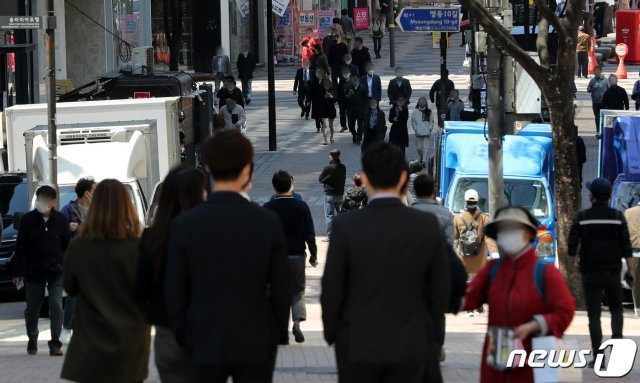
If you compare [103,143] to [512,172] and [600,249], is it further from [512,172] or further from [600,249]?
[600,249]

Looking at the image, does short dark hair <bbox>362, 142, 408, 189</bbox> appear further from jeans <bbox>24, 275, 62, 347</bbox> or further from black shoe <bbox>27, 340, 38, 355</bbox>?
black shoe <bbox>27, 340, 38, 355</bbox>

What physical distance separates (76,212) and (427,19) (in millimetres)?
7803

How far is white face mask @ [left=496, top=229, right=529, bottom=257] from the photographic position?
7.05 m

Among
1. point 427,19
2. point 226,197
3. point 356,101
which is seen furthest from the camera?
point 356,101

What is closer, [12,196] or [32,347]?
[32,347]

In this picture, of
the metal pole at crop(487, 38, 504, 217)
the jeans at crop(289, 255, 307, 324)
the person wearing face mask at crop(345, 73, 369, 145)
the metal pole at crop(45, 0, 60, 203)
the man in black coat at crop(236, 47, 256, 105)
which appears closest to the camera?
the jeans at crop(289, 255, 307, 324)

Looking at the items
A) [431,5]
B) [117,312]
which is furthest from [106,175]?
[117,312]

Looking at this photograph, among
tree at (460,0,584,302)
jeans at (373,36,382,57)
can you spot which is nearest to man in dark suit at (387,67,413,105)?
tree at (460,0,584,302)

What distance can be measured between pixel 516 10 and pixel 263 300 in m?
36.6

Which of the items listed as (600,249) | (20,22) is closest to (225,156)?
(600,249)

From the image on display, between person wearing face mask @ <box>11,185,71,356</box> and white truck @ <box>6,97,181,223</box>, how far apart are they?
4120mm

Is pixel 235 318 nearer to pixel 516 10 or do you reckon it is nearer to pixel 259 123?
pixel 259 123

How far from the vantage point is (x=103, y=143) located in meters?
17.9

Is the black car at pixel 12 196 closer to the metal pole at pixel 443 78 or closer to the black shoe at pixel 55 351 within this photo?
the black shoe at pixel 55 351
